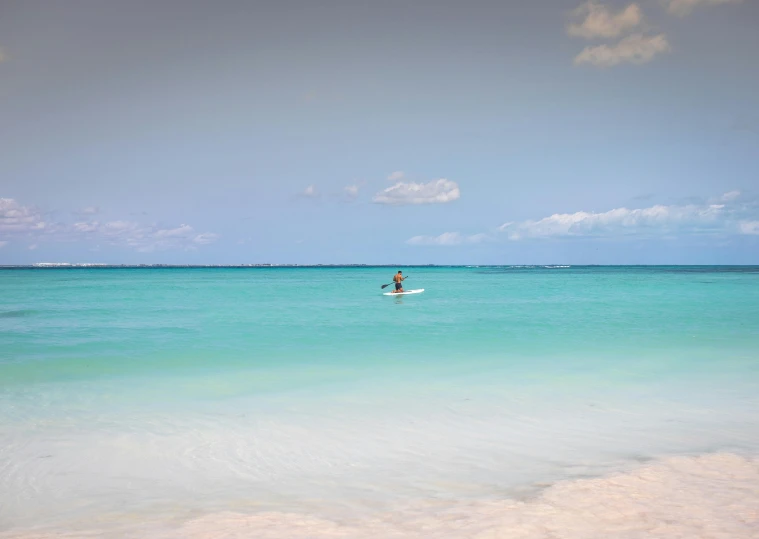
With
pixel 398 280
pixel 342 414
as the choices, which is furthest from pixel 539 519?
pixel 398 280

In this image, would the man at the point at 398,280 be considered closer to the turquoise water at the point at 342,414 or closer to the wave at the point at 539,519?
the turquoise water at the point at 342,414

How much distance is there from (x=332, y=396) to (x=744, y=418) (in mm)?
5842

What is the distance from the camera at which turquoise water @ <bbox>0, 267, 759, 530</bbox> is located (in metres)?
5.43

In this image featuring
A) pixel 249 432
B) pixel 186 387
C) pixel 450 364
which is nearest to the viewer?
pixel 249 432

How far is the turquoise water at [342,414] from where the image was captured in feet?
17.8

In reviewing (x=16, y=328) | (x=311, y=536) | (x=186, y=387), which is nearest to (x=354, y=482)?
(x=311, y=536)

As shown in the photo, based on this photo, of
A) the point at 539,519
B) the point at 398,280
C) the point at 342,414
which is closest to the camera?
the point at 539,519

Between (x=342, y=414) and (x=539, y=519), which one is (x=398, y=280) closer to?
(x=342, y=414)

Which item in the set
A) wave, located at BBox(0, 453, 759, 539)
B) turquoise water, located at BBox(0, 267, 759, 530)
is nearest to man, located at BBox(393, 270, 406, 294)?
turquoise water, located at BBox(0, 267, 759, 530)

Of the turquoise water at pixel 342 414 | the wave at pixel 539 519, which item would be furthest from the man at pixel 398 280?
the wave at pixel 539 519

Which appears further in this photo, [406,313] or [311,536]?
[406,313]

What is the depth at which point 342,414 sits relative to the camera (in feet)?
26.5

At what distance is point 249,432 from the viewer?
7.21 meters

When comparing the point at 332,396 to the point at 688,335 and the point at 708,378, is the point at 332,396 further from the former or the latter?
the point at 688,335
